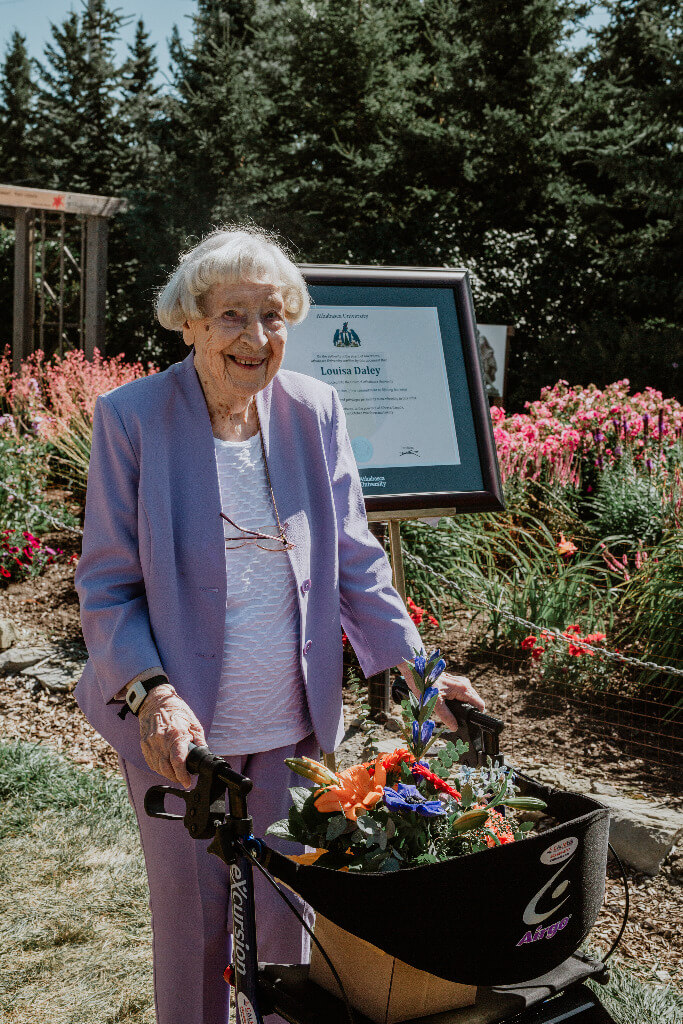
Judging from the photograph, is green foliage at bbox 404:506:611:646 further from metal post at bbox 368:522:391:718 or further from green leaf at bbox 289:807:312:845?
green leaf at bbox 289:807:312:845

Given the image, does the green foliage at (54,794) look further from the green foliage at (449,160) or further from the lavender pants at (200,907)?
the green foliage at (449,160)

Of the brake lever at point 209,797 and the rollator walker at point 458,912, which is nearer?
the rollator walker at point 458,912

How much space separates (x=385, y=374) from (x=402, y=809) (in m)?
2.01

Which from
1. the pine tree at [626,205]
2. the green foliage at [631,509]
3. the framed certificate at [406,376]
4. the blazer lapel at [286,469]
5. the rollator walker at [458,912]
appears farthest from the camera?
the pine tree at [626,205]

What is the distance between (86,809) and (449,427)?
2.02 m

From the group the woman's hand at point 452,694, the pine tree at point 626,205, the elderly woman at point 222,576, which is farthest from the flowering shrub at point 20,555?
the pine tree at point 626,205

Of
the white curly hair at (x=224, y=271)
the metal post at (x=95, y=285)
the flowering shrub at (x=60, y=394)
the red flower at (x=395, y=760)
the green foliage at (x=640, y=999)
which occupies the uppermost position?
the metal post at (x=95, y=285)

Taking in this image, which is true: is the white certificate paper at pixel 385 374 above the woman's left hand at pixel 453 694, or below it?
above

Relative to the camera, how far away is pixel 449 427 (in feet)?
9.75

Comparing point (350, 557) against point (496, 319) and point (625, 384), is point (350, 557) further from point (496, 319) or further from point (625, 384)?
point (496, 319)

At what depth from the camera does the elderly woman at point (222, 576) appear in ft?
5.42

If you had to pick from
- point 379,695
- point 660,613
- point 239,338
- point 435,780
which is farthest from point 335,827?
point 660,613

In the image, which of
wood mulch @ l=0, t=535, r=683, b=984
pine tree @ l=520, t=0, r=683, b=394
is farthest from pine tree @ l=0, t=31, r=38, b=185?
wood mulch @ l=0, t=535, r=683, b=984

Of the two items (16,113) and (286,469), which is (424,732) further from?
(16,113)
